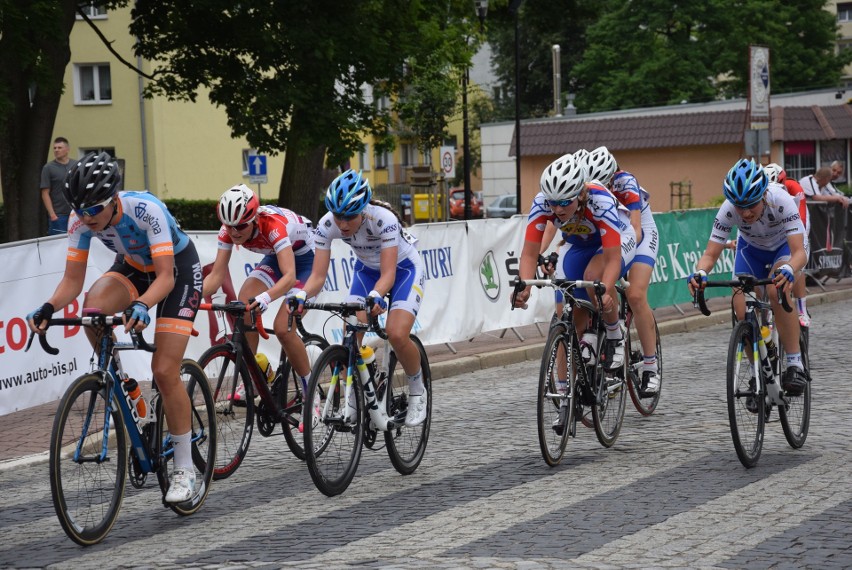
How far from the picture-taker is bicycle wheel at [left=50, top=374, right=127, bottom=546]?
6191 millimetres

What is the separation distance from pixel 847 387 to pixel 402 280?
4.90 metres

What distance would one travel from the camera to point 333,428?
24.6ft

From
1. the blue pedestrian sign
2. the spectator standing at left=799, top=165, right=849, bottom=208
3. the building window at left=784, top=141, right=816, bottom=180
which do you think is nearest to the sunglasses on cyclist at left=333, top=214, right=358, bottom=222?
the spectator standing at left=799, top=165, right=849, bottom=208

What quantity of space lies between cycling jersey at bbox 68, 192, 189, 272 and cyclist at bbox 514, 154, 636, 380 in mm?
2364

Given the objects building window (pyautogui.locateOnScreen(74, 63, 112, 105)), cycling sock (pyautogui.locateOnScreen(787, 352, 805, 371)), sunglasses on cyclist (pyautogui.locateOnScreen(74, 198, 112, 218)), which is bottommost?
cycling sock (pyautogui.locateOnScreen(787, 352, 805, 371))

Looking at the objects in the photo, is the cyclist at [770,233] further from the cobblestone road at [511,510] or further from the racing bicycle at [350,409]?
the racing bicycle at [350,409]

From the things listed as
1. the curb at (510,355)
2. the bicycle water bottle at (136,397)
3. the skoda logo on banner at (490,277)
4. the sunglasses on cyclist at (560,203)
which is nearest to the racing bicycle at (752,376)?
the sunglasses on cyclist at (560,203)

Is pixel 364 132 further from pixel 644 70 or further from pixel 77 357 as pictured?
pixel 644 70

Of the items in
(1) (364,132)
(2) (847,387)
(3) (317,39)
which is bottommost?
(2) (847,387)

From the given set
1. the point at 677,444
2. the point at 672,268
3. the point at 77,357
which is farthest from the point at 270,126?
the point at 677,444

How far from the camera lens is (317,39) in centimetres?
2102

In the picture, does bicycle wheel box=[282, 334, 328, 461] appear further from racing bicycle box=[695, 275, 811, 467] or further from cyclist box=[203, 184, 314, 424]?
racing bicycle box=[695, 275, 811, 467]

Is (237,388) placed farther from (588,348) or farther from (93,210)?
(588,348)

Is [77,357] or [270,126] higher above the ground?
[270,126]
